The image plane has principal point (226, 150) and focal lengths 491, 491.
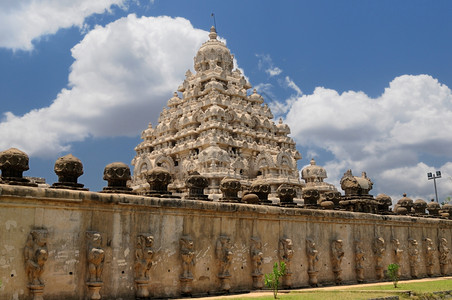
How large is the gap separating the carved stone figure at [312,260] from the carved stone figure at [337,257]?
1.28m

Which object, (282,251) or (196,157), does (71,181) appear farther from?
(196,157)

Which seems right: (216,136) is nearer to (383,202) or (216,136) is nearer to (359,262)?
(383,202)

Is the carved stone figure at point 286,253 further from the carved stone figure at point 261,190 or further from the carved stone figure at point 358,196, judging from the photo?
the carved stone figure at point 358,196

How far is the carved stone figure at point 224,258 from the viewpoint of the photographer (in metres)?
15.2

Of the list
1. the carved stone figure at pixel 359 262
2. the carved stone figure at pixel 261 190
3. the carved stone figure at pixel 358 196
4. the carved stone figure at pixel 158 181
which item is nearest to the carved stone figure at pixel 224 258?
the carved stone figure at pixel 158 181

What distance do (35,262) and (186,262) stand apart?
4.38 metres

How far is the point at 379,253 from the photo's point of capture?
850 inches

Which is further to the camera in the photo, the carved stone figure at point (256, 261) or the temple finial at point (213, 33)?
the temple finial at point (213, 33)

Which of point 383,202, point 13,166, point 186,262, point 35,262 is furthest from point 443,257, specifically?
Result: point 13,166

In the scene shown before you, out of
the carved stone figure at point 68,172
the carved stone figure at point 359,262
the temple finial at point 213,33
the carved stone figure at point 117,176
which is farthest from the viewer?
the temple finial at point 213,33

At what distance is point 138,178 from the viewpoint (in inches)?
2098

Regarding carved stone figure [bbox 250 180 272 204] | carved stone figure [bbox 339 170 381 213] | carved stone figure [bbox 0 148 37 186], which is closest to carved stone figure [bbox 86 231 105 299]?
carved stone figure [bbox 0 148 37 186]

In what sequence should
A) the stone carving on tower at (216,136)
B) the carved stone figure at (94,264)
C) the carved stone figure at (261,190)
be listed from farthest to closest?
1. the stone carving on tower at (216,136)
2. the carved stone figure at (261,190)
3. the carved stone figure at (94,264)

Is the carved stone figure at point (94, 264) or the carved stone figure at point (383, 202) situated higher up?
the carved stone figure at point (383, 202)
